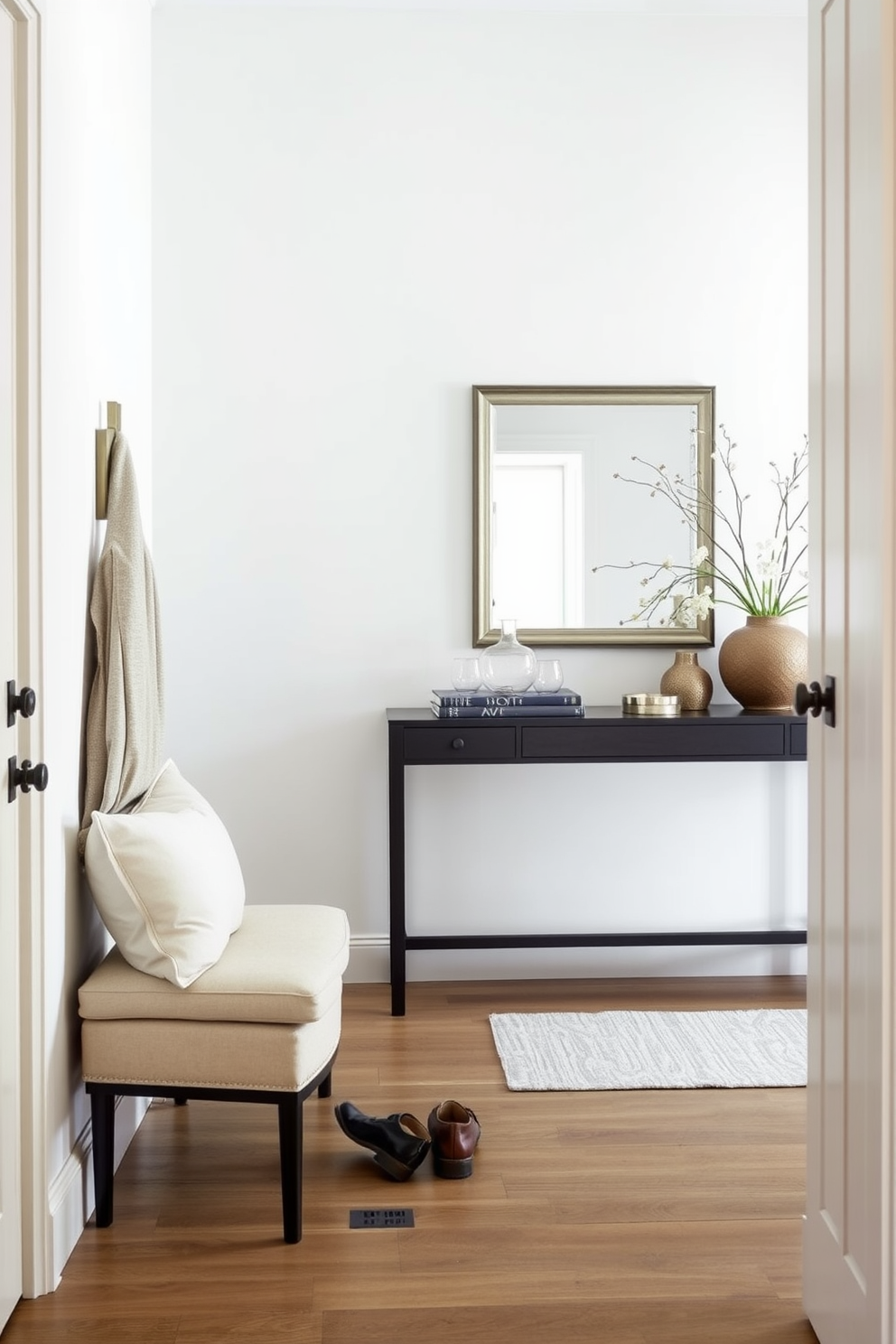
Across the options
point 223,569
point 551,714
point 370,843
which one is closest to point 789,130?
point 551,714

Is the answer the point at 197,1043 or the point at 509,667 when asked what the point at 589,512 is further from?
the point at 197,1043

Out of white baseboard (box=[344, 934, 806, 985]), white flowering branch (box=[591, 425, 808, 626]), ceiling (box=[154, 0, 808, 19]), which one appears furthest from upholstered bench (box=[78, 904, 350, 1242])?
ceiling (box=[154, 0, 808, 19])

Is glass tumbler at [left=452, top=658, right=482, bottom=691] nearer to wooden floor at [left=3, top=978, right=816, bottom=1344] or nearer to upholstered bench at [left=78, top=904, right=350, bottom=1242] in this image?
wooden floor at [left=3, top=978, right=816, bottom=1344]

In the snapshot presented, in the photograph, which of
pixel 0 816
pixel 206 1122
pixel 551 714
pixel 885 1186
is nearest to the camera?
pixel 885 1186

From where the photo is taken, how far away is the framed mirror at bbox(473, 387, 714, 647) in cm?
381

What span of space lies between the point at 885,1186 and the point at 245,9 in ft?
11.9

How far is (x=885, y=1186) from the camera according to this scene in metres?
1.63

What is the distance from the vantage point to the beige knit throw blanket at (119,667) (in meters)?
2.46

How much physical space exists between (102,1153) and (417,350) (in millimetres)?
2490

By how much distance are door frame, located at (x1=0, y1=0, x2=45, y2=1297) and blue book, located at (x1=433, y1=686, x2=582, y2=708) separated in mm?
1612

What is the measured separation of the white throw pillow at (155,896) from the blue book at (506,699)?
123cm

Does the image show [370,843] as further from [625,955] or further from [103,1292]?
[103,1292]

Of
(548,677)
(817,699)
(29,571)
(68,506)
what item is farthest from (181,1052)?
(548,677)

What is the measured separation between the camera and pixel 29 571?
2057mm
